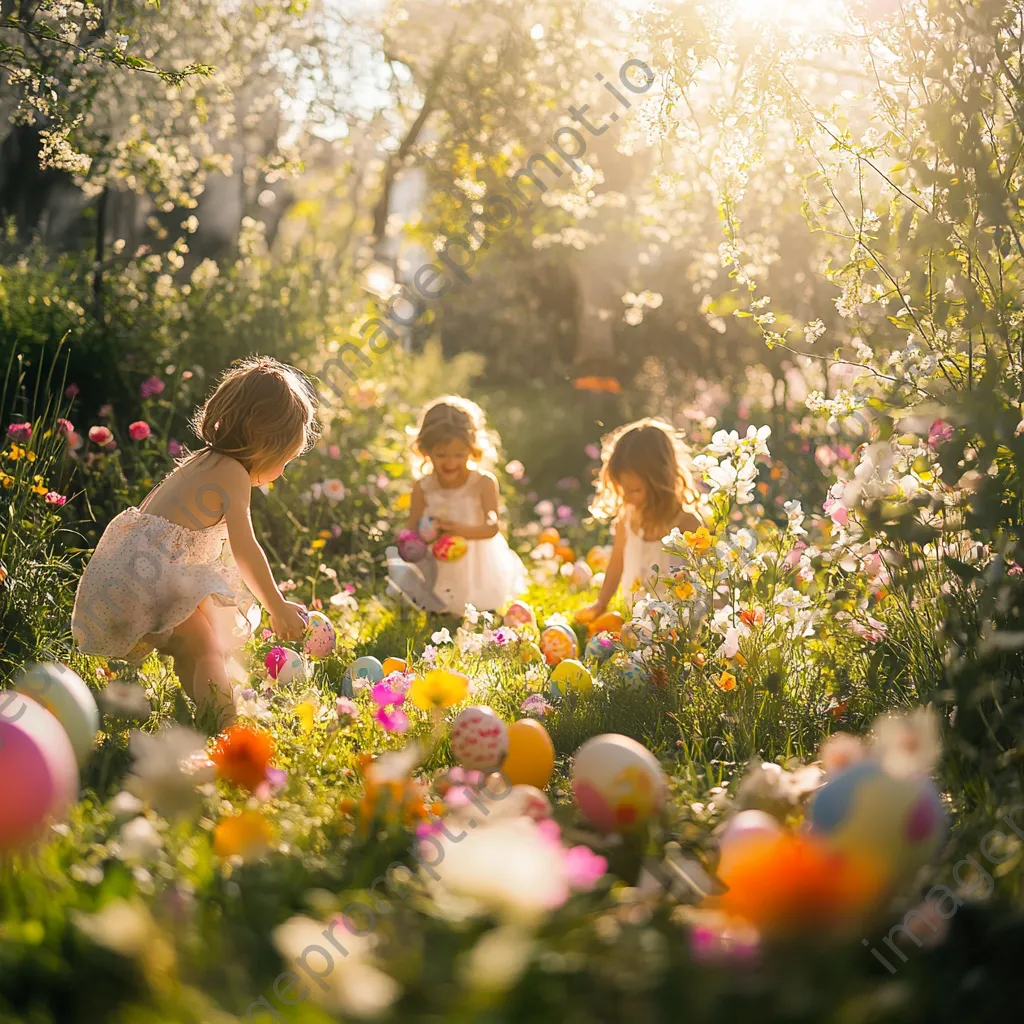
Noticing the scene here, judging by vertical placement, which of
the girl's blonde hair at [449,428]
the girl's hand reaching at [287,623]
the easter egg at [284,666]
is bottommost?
the easter egg at [284,666]

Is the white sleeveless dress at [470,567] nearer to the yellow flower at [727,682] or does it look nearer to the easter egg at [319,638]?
the easter egg at [319,638]

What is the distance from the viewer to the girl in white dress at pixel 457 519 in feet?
16.6

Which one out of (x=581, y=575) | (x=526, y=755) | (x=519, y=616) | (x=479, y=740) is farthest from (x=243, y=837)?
(x=581, y=575)

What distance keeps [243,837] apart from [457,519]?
3.58m

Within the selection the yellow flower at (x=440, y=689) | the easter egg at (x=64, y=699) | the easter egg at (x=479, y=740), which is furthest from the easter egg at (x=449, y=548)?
the easter egg at (x=64, y=699)

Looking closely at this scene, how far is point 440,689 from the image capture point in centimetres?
262

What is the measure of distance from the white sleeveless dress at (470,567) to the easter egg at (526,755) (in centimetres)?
230

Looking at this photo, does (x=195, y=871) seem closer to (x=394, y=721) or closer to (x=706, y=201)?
(x=394, y=721)

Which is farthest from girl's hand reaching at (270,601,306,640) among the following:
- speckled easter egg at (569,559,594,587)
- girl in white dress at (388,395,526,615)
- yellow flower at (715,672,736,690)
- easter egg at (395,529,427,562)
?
speckled easter egg at (569,559,594,587)

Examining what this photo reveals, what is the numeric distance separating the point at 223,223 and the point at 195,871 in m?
10.4

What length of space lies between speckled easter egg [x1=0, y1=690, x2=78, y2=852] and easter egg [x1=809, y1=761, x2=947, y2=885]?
1.45 metres

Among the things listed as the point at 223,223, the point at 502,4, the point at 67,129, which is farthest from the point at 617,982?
the point at 223,223

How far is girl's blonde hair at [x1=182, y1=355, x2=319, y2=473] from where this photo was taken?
345 cm

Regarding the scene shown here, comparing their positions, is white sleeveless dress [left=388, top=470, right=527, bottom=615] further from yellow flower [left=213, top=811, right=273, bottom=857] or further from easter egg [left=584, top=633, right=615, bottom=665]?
yellow flower [left=213, top=811, right=273, bottom=857]
